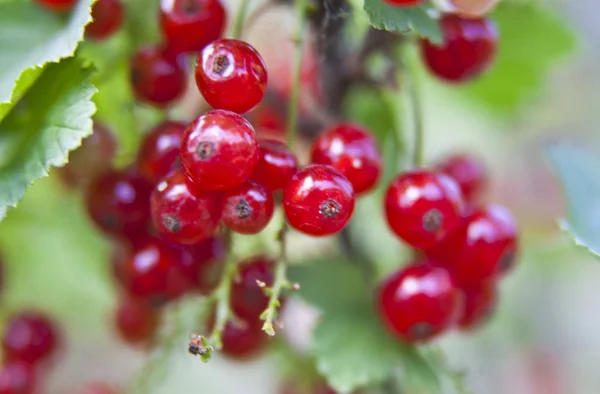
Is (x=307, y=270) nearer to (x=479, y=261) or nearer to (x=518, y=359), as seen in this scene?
(x=479, y=261)

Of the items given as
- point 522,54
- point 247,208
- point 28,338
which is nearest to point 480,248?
point 247,208

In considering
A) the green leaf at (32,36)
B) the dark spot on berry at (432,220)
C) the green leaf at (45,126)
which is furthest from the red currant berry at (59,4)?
the dark spot on berry at (432,220)

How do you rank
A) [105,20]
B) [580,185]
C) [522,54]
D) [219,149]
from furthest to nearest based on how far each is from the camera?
[522,54], [580,185], [105,20], [219,149]

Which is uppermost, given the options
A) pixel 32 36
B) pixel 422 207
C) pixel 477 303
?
pixel 32 36

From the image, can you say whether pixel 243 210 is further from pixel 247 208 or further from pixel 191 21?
pixel 191 21

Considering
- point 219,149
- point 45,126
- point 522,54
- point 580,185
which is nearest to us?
point 219,149

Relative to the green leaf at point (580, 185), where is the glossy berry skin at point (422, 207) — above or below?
above

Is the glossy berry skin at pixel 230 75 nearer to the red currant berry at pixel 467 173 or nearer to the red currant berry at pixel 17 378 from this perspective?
the red currant berry at pixel 467 173

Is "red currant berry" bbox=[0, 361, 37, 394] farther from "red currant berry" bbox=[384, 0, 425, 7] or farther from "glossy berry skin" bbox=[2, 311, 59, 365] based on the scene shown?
"red currant berry" bbox=[384, 0, 425, 7]
